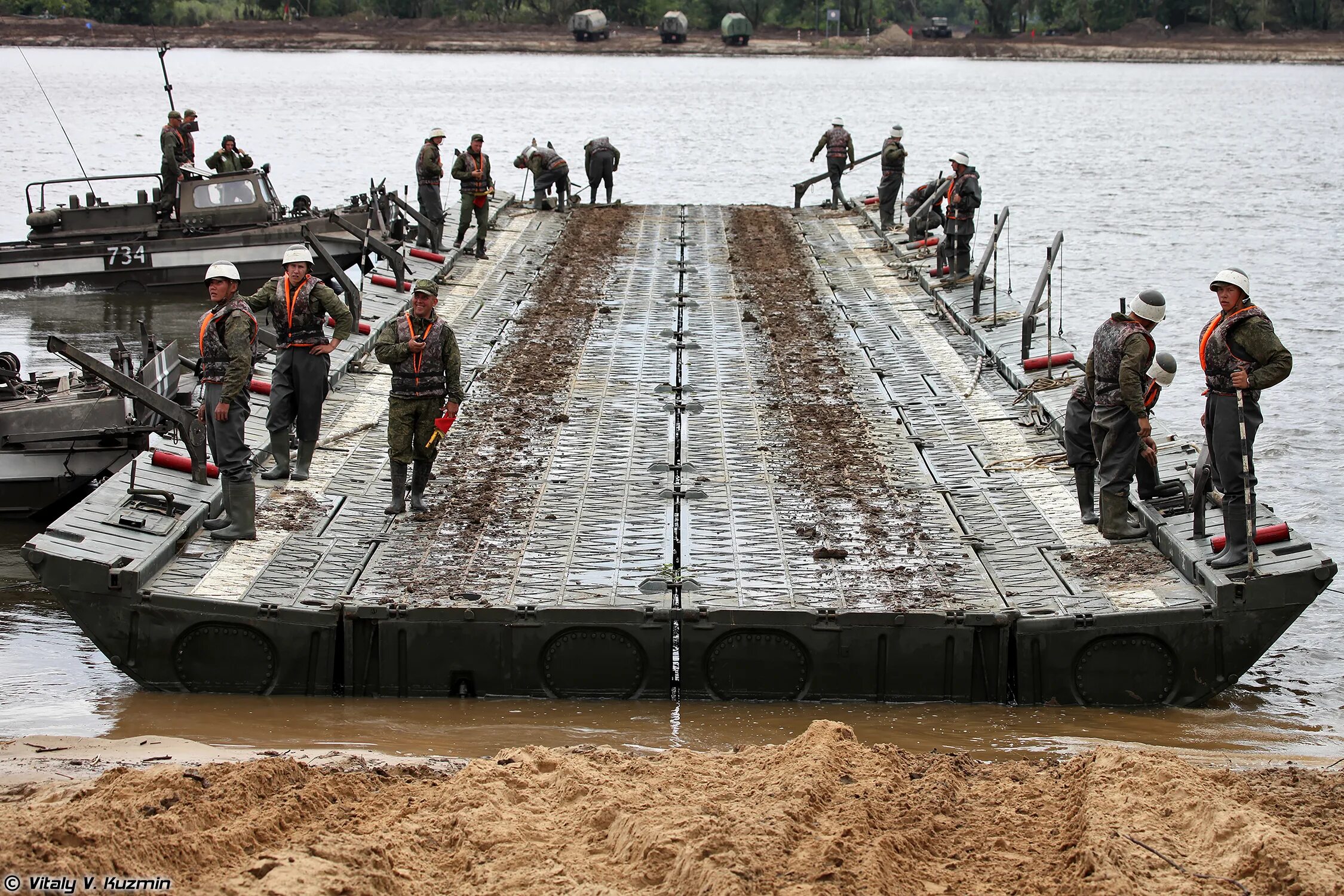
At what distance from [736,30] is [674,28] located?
12.0 ft

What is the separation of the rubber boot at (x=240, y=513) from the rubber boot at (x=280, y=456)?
1.02 metres

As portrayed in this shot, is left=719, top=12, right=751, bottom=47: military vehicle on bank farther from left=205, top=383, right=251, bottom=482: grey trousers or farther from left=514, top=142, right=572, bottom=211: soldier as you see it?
left=205, top=383, right=251, bottom=482: grey trousers

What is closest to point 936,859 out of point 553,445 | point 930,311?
point 553,445

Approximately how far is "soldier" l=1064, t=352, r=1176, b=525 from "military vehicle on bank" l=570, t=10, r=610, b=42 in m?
80.1

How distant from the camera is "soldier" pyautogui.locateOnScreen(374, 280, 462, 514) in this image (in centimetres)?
998

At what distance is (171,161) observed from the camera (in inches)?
848

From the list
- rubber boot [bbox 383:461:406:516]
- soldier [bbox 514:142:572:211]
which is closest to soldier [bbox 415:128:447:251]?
soldier [bbox 514:142:572:211]

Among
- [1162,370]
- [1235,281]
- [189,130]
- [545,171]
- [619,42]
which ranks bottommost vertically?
[1162,370]

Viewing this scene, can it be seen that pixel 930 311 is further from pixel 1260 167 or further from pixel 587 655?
pixel 1260 167

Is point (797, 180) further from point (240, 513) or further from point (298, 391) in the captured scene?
point (240, 513)

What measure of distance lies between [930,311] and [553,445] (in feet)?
20.1

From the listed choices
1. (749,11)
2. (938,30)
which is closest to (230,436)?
(749,11)

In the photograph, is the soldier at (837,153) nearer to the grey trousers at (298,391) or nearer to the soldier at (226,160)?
the soldier at (226,160)

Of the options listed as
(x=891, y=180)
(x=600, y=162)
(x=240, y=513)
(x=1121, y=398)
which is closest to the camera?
(x=1121, y=398)
